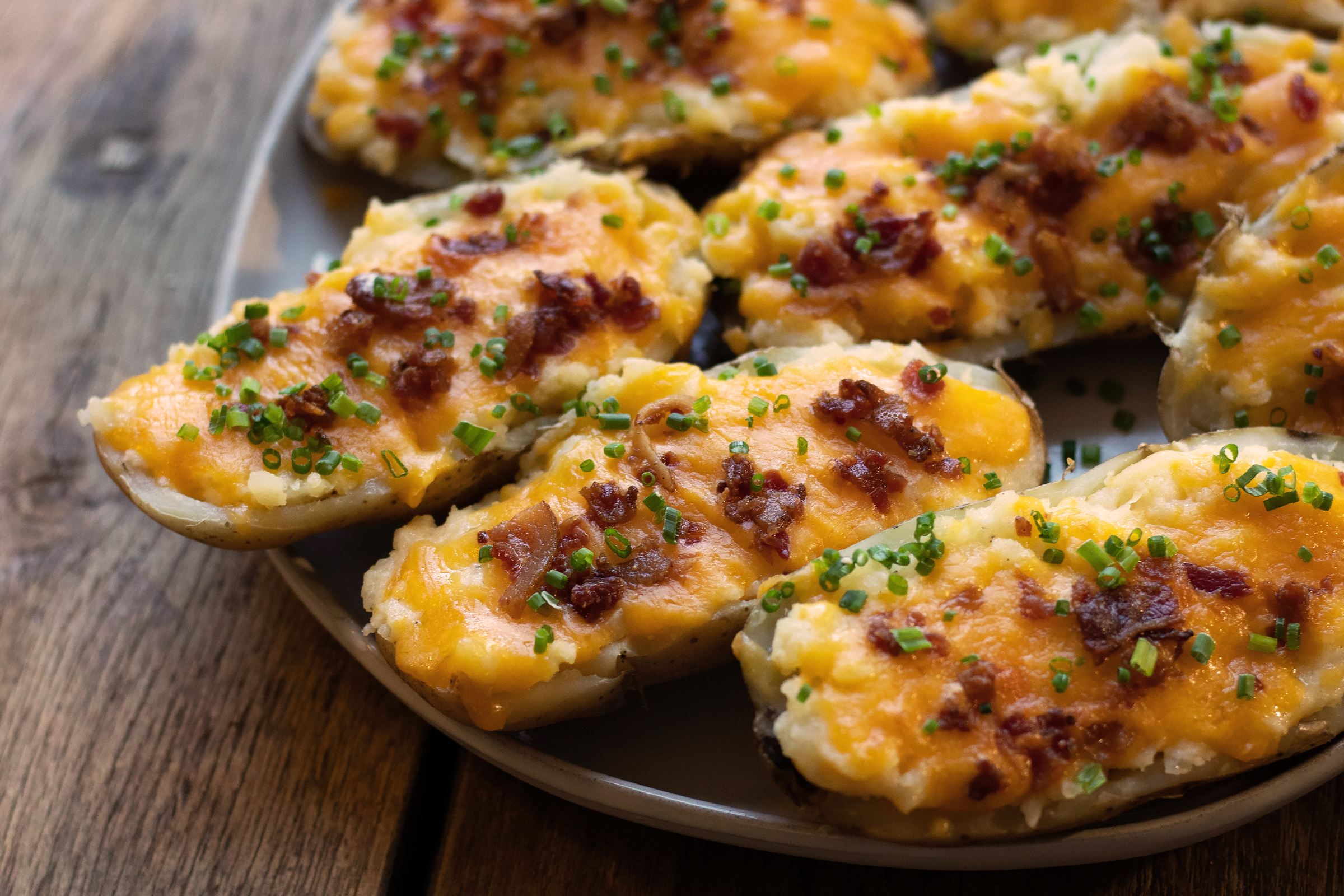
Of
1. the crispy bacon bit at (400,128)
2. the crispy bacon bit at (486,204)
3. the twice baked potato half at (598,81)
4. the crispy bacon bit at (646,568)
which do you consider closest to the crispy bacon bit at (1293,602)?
the crispy bacon bit at (646,568)

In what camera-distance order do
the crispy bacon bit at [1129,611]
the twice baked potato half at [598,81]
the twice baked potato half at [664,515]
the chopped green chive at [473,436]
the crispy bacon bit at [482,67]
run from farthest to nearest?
the crispy bacon bit at [482,67], the twice baked potato half at [598,81], the chopped green chive at [473,436], the twice baked potato half at [664,515], the crispy bacon bit at [1129,611]

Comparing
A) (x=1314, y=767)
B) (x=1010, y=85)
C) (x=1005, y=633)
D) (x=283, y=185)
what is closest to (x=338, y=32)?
(x=283, y=185)

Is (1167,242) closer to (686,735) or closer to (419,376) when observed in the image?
(686,735)

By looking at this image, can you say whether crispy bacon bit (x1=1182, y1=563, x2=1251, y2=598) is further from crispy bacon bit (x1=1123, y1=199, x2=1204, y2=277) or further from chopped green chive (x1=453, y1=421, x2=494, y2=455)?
chopped green chive (x1=453, y1=421, x2=494, y2=455)

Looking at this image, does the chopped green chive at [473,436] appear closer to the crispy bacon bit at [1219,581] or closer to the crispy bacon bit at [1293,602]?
the crispy bacon bit at [1219,581]

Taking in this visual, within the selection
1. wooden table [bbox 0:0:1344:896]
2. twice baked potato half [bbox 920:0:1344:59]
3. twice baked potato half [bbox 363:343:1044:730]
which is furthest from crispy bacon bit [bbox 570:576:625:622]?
twice baked potato half [bbox 920:0:1344:59]

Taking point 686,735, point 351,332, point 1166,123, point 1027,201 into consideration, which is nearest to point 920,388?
point 1027,201

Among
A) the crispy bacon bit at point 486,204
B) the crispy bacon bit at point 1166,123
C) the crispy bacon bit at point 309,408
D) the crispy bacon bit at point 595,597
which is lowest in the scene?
the crispy bacon bit at point 595,597
